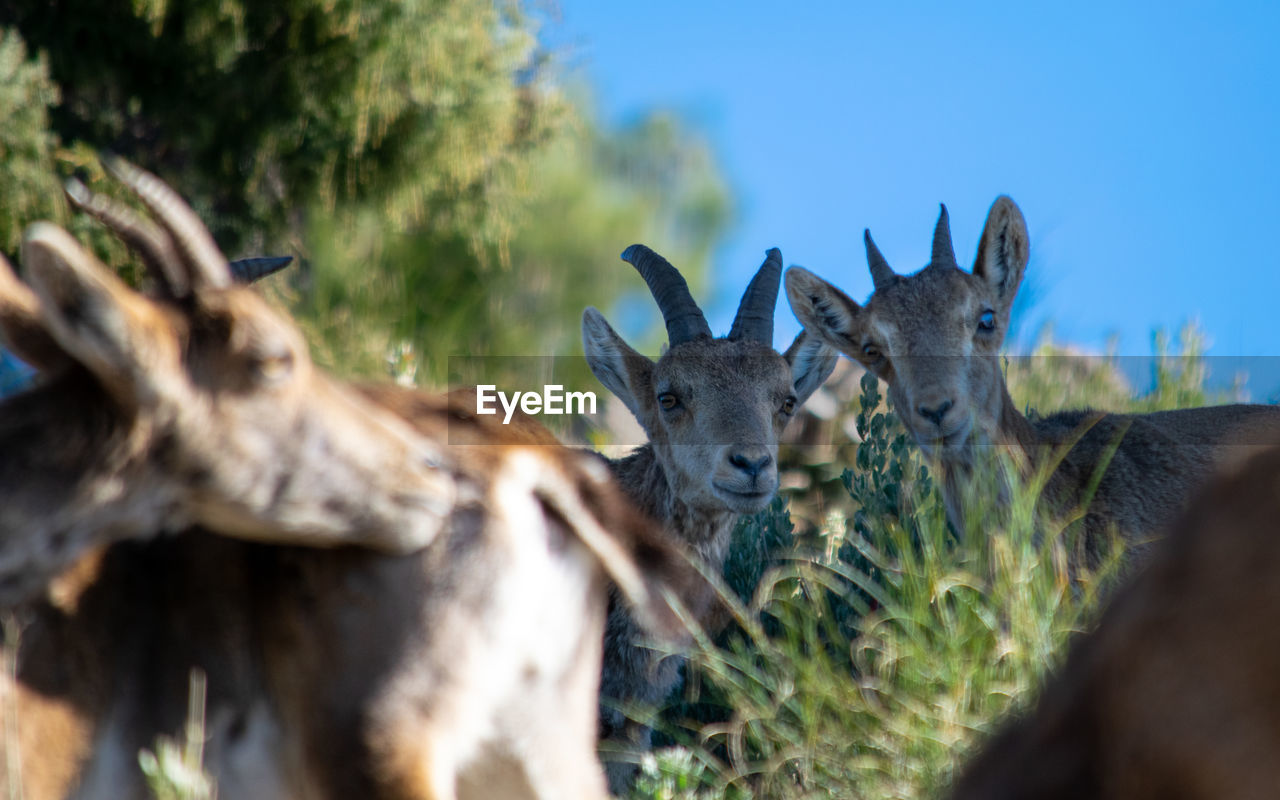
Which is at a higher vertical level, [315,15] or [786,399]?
[315,15]

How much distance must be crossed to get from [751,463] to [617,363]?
1535 millimetres

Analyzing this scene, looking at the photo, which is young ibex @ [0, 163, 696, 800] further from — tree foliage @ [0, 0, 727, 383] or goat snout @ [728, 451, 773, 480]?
tree foliage @ [0, 0, 727, 383]

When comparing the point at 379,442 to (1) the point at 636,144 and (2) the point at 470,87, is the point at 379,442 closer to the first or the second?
(2) the point at 470,87

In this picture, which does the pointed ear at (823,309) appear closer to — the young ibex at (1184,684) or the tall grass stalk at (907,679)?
the tall grass stalk at (907,679)

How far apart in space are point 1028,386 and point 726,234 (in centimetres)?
2039

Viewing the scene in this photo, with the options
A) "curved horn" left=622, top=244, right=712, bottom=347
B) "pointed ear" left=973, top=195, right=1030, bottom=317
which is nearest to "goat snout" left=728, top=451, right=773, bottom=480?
"curved horn" left=622, top=244, right=712, bottom=347

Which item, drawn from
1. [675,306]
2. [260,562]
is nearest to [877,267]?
[675,306]

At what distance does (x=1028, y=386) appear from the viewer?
10.3 meters

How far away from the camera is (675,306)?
6590mm

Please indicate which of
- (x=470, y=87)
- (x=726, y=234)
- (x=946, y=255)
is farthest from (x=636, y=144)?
(x=946, y=255)

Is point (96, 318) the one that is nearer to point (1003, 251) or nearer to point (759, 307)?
point (759, 307)

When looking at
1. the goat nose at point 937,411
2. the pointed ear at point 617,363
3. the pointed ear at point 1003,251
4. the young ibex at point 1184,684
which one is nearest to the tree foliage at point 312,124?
the pointed ear at point 617,363

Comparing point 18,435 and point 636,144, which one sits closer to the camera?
point 18,435

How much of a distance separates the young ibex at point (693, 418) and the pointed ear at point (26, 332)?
2.77 meters
